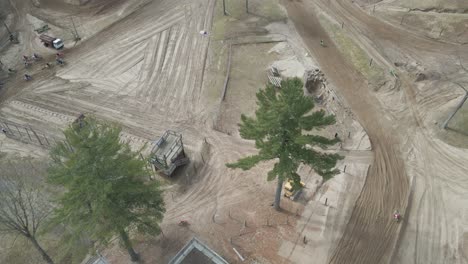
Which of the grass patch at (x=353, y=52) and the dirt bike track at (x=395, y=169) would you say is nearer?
the dirt bike track at (x=395, y=169)

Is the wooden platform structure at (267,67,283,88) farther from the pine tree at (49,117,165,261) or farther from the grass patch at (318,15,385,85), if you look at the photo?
the pine tree at (49,117,165,261)

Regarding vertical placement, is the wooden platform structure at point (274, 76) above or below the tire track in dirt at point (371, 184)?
above

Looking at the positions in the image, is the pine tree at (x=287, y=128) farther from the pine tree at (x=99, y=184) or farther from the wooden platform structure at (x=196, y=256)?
the pine tree at (x=99, y=184)

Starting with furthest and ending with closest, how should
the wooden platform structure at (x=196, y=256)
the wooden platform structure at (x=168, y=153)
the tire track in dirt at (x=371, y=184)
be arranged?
1. the wooden platform structure at (x=168, y=153)
2. the tire track in dirt at (x=371, y=184)
3. the wooden platform structure at (x=196, y=256)

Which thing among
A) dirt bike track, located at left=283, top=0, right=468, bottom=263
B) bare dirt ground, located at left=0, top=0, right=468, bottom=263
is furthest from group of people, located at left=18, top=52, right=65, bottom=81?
dirt bike track, located at left=283, top=0, right=468, bottom=263

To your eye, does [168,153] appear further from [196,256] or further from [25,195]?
[25,195]

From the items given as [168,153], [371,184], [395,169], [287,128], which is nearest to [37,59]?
[168,153]

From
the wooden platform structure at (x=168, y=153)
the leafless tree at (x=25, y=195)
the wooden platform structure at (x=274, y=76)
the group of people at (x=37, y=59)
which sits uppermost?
the wooden platform structure at (x=274, y=76)

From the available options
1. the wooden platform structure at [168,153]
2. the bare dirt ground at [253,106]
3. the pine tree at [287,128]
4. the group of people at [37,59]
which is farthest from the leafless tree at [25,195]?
the pine tree at [287,128]
